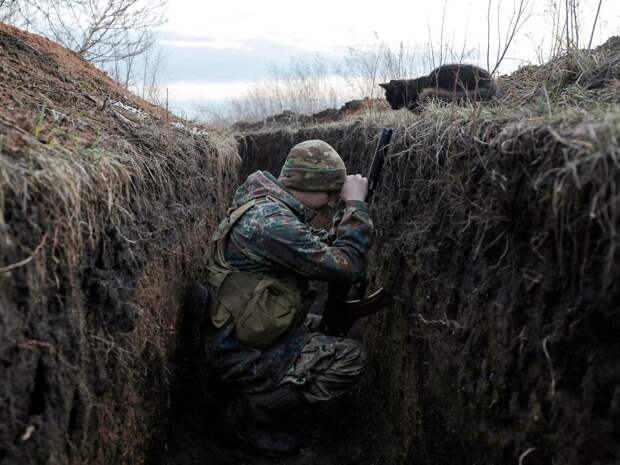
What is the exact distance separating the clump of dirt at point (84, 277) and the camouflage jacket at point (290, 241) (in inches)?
20.4

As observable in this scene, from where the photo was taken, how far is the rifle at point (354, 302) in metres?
3.45

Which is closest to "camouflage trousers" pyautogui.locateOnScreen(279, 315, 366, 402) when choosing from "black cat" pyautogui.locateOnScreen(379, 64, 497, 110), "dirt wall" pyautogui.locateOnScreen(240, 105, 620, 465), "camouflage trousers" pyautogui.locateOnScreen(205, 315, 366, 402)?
"camouflage trousers" pyautogui.locateOnScreen(205, 315, 366, 402)

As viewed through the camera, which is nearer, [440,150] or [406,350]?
[440,150]

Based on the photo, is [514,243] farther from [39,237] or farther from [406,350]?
[39,237]

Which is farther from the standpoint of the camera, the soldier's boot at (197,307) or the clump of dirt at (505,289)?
the soldier's boot at (197,307)

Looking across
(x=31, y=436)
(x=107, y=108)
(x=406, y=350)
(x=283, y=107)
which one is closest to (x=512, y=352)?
(x=406, y=350)

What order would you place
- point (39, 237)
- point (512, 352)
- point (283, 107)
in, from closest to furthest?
point (39, 237), point (512, 352), point (283, 107)

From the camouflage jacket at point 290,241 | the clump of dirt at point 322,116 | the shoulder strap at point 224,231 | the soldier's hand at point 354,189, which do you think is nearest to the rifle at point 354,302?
the soldier's hand at point 354,189

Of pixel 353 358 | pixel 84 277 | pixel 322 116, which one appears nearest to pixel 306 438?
pixel 353 358

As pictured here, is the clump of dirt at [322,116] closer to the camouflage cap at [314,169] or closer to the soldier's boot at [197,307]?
the camouflage cap at [314,169]

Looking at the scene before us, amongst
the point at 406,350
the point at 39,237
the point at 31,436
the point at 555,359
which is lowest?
the point at 406,350

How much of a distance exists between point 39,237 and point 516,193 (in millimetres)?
1782

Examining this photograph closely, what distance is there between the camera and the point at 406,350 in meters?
3.21

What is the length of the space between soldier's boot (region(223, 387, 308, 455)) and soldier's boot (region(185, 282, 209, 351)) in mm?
491
